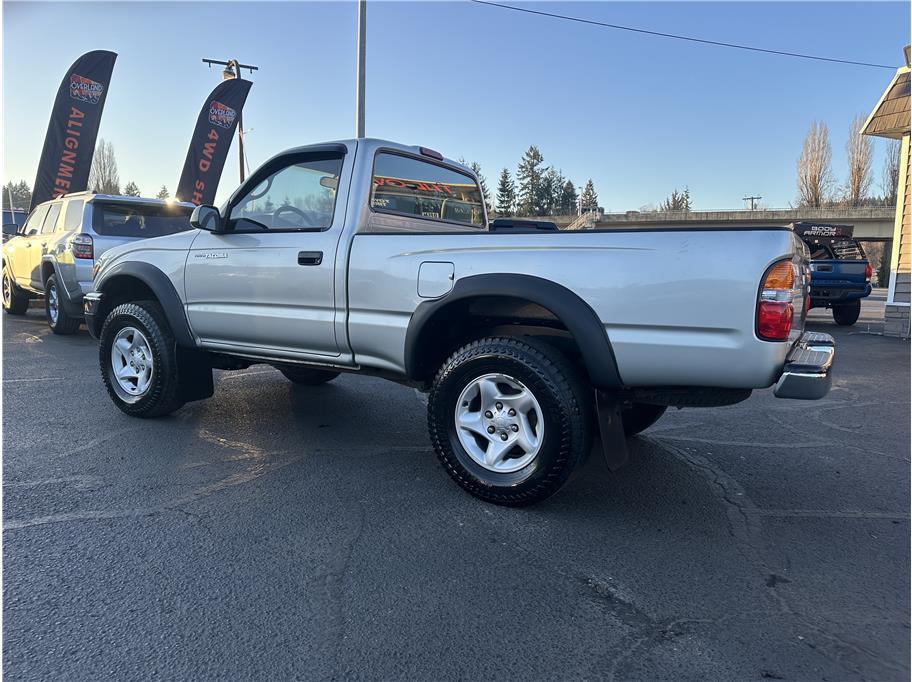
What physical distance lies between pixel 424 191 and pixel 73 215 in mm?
6253

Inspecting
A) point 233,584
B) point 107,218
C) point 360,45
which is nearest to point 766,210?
point 360,45

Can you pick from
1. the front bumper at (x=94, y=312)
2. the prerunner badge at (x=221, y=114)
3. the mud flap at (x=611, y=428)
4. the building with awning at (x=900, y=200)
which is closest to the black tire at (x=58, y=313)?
the front bumper at (x=94, y=312)

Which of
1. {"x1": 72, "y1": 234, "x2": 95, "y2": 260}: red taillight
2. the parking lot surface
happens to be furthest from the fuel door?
{"x1": 72, "y1": 234, "x2": 95, "y2": 260}: red taillight

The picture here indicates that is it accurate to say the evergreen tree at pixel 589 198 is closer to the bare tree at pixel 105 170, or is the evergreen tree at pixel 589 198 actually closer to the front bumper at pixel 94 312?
the bare tree at pixel 105 170

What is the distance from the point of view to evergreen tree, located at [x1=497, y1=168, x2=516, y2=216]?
85.8 meters

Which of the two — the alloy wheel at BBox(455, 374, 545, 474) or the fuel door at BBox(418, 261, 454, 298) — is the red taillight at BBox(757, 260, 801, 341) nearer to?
the alloy wheel at BBox(455, 374, 545, 474)

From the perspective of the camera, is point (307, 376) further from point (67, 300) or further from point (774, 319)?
point (67, 300)

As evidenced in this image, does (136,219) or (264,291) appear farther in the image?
(136,219)

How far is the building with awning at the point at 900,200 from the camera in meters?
11.0

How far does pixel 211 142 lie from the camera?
19.8 metres

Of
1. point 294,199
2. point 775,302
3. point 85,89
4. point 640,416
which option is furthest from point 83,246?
point 85,89

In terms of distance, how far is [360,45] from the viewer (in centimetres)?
1281

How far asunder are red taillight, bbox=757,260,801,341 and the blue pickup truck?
417 inches

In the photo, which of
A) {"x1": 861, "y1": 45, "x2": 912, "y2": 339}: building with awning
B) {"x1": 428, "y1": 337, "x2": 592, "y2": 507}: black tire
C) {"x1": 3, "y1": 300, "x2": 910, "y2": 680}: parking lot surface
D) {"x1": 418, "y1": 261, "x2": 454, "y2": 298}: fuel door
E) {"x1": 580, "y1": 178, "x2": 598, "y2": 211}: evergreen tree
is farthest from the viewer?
{"x1": 580, "y1": 178, "x2": 598, "y2": 211}: evergreen tree
